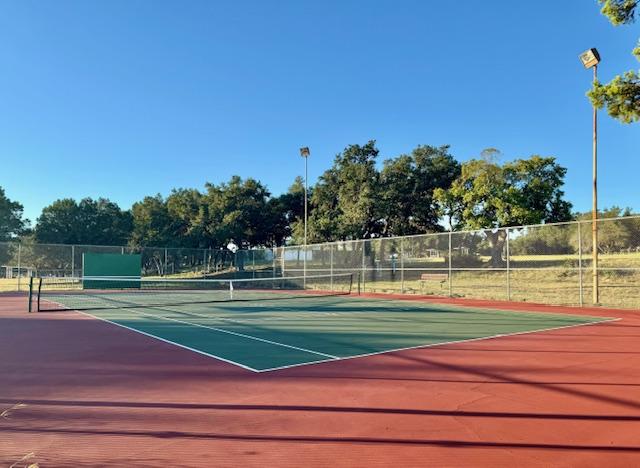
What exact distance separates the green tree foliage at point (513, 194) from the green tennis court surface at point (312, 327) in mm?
15223

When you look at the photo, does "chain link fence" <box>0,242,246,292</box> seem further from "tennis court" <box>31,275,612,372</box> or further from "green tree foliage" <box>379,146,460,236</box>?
"tennis court" <box>31,275,612,372</box>

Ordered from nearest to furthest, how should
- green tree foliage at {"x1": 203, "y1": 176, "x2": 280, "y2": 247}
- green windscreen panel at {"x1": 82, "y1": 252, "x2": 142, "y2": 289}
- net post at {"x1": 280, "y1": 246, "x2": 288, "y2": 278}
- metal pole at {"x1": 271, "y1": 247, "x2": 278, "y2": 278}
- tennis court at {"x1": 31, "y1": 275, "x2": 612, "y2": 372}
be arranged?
tennis court at {"x1": 31, "y1": 275, "x2": 612, "y2": 372}
green windscreen panel at {"x1": 82, "y1": 252, "x2": 142, "y2": 289}
net post at {"x1": 280, "y1": 246, "x2": 288, "y2": 278}
metal pole at {"x1": 271, "y1": 247, "x2": 278, "y2": 278}
green tree foliage at {"x1": 203, "y1": 176, "x2": 280, "y2": 247}

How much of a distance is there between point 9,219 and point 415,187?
158 feet

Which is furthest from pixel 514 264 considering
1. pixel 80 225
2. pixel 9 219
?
pixel 9 219

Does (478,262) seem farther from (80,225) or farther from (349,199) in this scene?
(80,225)

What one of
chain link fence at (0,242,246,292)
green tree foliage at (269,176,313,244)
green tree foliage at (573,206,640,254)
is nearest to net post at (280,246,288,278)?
chain link fence at (0,242,246,292)

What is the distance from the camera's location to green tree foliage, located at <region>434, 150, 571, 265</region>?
32.3m

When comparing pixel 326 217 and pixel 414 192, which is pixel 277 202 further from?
pixel 414 192

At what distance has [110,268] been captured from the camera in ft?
108

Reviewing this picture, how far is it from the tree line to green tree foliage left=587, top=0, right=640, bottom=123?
22363 millimetres

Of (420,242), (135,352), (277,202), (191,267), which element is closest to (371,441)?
(135,352)

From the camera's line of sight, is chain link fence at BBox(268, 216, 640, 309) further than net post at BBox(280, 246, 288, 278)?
No

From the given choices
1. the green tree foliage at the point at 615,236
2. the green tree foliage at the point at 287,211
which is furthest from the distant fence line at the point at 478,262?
the green tree foliage at the point at 287,211

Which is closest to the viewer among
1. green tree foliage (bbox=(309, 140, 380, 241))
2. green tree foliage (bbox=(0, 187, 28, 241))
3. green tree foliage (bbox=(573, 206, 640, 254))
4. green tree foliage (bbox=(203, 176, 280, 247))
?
green tree foliage (bbox=(573, 206, 640, 254))
